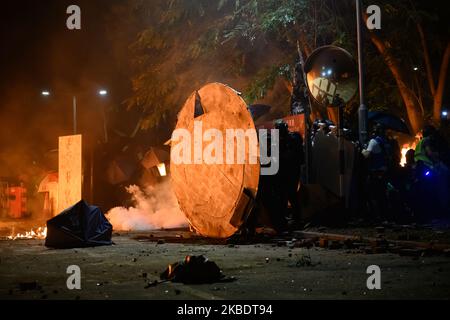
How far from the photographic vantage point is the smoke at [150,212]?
1553cm

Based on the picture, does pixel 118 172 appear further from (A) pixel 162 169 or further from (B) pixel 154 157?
(A) pixel 162 169

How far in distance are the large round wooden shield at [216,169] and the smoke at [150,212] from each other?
7.85 feet

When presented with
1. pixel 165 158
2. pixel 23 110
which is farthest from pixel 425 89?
pixel 23 110

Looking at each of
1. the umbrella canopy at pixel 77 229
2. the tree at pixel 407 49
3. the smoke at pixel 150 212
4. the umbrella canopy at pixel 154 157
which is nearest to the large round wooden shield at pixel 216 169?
the umbrella canopy at pixel 77 229

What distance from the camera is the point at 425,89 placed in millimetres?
22406

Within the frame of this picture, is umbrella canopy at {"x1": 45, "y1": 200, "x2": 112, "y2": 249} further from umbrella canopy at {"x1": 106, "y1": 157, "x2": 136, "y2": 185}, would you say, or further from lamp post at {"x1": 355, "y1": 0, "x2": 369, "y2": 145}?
umbrella canopy at {"x1": 106, "y1": 157, "x2": 136, "y2": 185}

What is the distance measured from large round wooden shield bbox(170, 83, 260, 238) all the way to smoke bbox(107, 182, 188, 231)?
2392mm

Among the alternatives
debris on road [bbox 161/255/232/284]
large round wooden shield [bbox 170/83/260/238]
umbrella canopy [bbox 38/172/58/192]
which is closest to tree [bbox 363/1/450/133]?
large round wooden shield [bbox 170/83/260/238]

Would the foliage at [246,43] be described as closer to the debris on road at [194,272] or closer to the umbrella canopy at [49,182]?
the umbrella canopy at [49,182]

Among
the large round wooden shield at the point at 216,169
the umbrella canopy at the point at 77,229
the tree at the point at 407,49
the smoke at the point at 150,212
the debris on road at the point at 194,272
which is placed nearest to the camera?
the debris on road at the point at 194,272

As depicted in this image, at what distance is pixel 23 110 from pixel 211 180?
851 inches

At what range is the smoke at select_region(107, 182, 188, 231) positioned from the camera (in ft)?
51.0

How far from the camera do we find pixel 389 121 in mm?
14586
